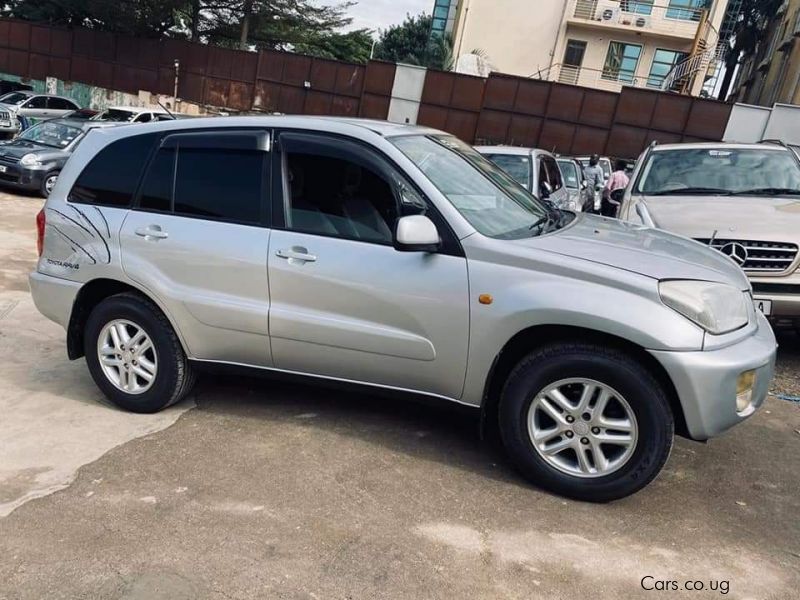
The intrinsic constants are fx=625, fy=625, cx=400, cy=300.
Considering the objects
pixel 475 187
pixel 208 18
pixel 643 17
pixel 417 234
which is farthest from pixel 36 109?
pixel 643 17

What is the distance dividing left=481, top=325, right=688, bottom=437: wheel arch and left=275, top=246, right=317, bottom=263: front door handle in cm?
112

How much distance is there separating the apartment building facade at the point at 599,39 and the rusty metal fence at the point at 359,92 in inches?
484

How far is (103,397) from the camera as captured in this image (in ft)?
13.5

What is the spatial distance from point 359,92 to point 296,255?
22518mm

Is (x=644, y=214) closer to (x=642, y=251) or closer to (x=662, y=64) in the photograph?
(x=642, y=251)

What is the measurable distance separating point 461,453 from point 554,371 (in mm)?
853

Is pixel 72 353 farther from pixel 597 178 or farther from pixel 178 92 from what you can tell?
pixel 178 92

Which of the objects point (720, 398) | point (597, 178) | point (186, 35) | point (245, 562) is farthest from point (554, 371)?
point (186, 35)

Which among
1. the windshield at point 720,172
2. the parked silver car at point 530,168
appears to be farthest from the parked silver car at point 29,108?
the windshield at point 720,172

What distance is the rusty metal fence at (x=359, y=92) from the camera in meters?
21.5

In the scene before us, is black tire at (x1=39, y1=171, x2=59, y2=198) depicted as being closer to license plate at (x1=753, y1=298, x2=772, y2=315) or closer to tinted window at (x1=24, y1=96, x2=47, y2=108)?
tinted window at (x1=24, y1=96, x2=47, y2=108)

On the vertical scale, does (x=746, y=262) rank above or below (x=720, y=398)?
above

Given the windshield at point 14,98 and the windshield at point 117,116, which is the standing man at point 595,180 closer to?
the windshield at point 117,116

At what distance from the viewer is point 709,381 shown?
9.11 feet
